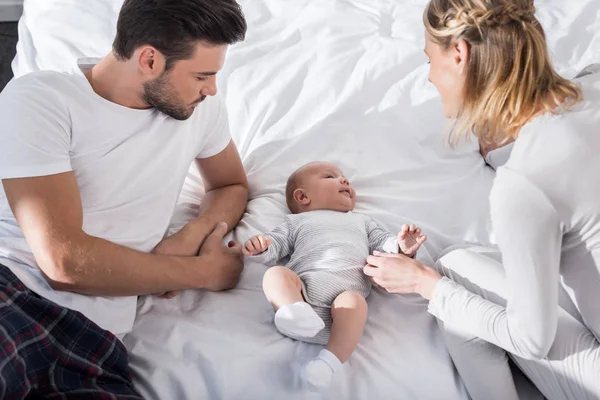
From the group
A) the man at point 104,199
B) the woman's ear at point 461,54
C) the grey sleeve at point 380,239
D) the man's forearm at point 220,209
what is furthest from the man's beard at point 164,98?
the woman's ear at point 461,54

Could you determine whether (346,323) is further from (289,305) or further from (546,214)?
(546,214)

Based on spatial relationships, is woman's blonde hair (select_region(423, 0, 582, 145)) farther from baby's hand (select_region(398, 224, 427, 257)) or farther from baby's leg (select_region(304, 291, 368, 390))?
baby's leg (select_region(304, 291, 368, 390))

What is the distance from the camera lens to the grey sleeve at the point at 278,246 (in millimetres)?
1556

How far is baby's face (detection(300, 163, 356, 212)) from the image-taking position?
5.44ft

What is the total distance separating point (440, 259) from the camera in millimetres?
1536

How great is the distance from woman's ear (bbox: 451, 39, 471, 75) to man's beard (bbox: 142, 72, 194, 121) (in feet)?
2.03

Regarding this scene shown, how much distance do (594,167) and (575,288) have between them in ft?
0.83

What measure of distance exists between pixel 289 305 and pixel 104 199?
0.47 metres

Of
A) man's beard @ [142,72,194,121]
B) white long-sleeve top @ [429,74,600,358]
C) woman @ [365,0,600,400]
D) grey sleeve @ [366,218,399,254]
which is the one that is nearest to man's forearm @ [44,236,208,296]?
man's beard @ [142,72,194,121]

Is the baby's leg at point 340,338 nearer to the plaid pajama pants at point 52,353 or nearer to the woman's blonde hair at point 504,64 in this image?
the plaid pajama pants at point 52,353

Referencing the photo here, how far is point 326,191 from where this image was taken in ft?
5.46

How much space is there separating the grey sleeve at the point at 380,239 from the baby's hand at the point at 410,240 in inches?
0.9

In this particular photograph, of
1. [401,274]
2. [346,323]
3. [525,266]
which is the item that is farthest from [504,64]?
[346,323]

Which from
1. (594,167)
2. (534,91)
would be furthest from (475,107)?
(594,167)
